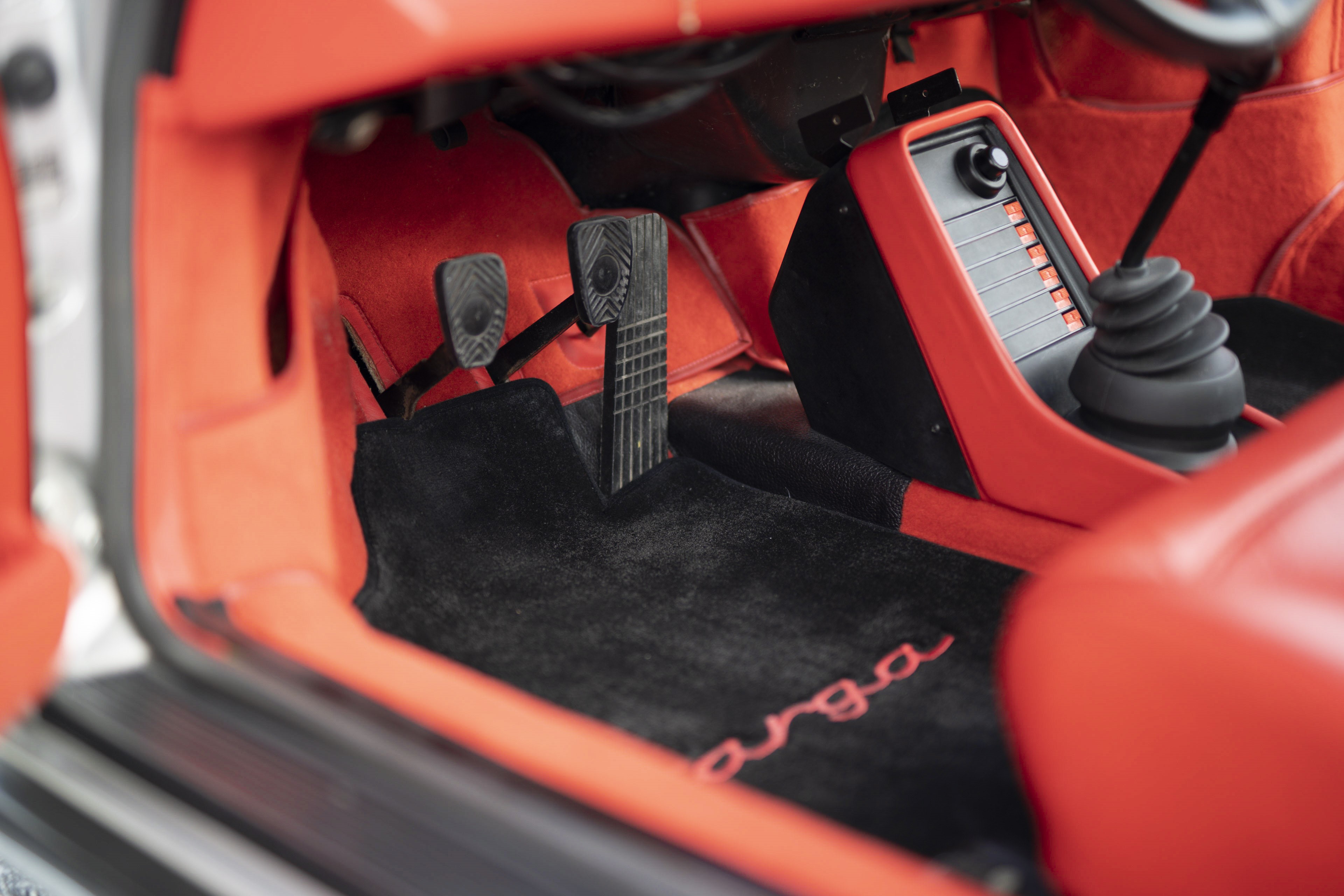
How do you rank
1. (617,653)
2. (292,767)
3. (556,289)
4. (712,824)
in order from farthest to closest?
(556,289) < (617,653) < (292,767) < (712,824)

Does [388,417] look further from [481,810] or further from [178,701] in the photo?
[481,810]

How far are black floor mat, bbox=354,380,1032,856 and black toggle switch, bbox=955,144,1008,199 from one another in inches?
17.9

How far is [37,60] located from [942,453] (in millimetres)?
924

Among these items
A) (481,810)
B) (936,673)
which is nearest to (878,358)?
(936,673)

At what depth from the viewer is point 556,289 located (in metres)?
1.35

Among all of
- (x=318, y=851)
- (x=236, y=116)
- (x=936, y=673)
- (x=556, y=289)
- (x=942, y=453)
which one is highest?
(x=236, y=116)

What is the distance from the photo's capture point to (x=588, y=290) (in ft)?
3.72

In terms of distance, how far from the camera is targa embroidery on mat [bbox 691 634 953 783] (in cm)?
73

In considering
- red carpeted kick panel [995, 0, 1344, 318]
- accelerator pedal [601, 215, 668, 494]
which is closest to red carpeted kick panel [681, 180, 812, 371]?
accelerator pedal [601, 215, 668, 494]

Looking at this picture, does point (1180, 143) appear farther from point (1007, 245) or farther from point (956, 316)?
point (956, 316)

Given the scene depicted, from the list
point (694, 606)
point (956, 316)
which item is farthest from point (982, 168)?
point (694, 606)

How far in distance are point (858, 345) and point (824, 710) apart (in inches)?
19.0

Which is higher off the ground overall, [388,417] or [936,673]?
[388,417]

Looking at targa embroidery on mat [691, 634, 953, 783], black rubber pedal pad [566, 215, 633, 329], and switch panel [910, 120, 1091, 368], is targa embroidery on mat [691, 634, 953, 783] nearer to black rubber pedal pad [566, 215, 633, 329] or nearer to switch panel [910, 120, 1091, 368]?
switch panel [910, 120, 1091, 368]
